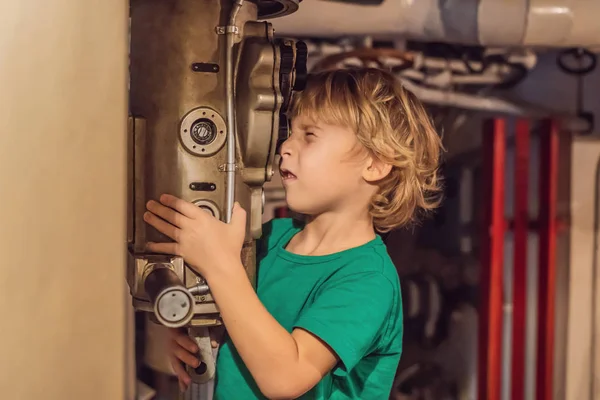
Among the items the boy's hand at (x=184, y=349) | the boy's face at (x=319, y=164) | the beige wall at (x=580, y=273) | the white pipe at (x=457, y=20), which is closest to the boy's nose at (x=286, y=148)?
the boy's face at (x=319, y=164)

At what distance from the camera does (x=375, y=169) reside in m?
0.87

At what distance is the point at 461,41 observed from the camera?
148 centimetres

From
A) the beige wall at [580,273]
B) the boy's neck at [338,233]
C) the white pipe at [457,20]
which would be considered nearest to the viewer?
the boy's neck at [338,233]

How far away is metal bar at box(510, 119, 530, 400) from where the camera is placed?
68.2 inches

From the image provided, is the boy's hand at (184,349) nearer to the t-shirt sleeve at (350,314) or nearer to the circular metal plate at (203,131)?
the t-shirt sleeve at (350,314)

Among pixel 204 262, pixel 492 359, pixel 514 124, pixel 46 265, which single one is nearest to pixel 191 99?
pixel 204 262

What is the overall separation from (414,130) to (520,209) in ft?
3.15

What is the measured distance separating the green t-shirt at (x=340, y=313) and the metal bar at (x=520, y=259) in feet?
3.11

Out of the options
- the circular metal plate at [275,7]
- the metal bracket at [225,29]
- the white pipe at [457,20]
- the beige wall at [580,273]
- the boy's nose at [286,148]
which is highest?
the white pipe at [457,20]

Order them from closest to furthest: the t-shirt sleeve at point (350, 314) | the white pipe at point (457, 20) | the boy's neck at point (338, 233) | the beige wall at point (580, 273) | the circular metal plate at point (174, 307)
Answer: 1. the circular metal plate at point (174, 307)
2. the t-shirt sleeve at point (350, 314)
3. the boy's neck at point (338, 233)
4. the white pipe at point (457, 20)
5. the beige wall at point (580, 273)

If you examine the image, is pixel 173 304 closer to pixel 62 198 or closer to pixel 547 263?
Result: pixel 62 198

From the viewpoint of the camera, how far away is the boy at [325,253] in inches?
28.8

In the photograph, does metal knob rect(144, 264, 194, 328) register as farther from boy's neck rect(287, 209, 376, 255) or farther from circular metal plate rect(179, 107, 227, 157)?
boy's neck rect(287, 209, 376, 255)

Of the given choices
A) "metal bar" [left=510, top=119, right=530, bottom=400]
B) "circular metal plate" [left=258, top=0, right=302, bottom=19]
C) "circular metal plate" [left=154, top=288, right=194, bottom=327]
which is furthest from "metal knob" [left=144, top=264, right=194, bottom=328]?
"metal bar" [left=510, top=119, right=530, bottom=400]
